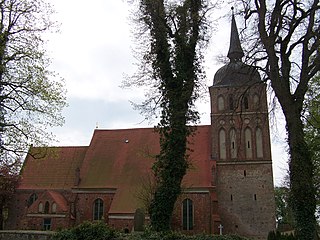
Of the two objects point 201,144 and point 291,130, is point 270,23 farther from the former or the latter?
point 201,144

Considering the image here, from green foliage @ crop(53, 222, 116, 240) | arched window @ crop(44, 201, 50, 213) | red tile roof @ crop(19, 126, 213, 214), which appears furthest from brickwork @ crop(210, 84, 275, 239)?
green foliage @ crop(53, 222, 116, 240)

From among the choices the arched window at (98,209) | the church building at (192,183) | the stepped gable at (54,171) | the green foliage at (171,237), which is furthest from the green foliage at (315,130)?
the stepped gable at (54,171)

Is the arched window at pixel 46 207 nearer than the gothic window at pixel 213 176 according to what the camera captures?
No

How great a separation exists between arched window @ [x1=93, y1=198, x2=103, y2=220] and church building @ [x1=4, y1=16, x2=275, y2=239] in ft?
0.26

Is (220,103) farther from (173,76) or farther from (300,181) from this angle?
(300,181)

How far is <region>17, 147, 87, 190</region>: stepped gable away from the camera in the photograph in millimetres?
32125

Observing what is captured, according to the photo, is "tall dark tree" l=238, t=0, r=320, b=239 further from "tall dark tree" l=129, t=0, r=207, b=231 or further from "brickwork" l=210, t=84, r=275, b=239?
"brickwork" l=210, t=84, r=275, b=239

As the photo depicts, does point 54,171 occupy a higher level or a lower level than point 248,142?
lower

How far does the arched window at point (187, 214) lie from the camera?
90.9 feet

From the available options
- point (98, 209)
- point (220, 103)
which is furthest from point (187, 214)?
point (220, 103)

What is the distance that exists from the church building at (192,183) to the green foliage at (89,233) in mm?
11381

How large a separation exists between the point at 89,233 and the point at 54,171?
65.8 ft

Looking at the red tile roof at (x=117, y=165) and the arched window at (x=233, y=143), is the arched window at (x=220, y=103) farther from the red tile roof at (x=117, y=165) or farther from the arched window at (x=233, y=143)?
the red tile roof at (x=117, y=165)

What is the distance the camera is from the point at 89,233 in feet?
46.7
